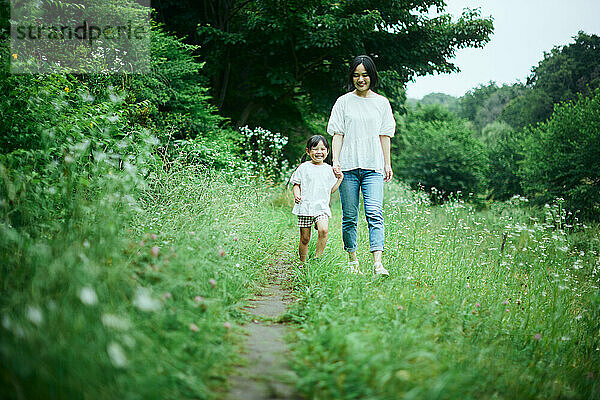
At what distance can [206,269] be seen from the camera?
2768mm

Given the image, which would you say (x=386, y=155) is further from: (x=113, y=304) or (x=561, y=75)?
(x=561, y=75)

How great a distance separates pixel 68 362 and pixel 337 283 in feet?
6.70

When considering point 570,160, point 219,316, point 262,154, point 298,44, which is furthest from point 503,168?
point 219,316

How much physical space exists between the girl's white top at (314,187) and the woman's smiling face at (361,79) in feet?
2.85

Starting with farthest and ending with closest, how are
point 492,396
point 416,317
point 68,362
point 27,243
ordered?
point 416,317, point 27,243, point 492,396, point 68,362

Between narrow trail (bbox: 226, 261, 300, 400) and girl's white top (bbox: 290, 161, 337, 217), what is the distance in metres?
1.04

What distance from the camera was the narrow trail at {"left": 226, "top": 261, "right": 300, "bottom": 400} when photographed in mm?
1729

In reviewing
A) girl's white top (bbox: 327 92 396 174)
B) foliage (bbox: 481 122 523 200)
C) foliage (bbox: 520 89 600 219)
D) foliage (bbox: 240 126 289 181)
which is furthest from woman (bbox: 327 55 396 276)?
foliage (bbox: 481 122 523 200)

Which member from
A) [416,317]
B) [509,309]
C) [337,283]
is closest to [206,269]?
[337,283]

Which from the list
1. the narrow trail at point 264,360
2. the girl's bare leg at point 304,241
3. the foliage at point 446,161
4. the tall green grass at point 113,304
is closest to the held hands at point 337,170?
the girl's bare leg at point 304,241

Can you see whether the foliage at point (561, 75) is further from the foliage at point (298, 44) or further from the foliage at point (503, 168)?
the foliage at point (298, 44)

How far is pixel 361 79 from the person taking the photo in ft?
12.4

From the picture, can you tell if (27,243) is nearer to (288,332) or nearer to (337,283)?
(288,332)

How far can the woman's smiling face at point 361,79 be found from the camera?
12.4 ft
